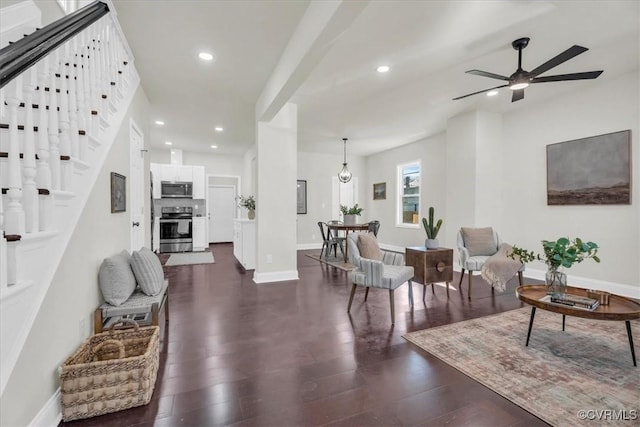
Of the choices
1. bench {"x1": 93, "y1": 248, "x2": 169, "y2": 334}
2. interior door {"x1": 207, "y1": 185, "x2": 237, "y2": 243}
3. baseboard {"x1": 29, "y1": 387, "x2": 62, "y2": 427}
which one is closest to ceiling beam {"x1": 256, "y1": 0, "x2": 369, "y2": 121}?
bench {"x1": 93, "y1": 248, "x2": 169, "y2": 334}

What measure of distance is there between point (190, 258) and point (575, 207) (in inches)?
287

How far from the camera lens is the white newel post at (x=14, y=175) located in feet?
3.81

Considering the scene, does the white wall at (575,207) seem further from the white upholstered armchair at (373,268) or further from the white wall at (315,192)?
the white wall at (315,192)

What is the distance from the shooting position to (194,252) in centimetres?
758

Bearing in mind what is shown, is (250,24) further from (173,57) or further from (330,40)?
(173,57)

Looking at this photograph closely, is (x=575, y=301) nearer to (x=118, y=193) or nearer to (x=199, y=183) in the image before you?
(x=118, y=193)

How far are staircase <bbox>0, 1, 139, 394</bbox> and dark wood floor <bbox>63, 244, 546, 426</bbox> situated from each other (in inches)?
35.0

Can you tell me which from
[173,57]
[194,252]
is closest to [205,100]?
[173,57]

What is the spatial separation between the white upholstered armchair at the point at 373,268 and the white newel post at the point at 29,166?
2.56 meters

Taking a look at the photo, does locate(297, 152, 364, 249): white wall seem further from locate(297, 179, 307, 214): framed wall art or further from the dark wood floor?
the dark wood floor

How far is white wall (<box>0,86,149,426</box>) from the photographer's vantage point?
132 cm

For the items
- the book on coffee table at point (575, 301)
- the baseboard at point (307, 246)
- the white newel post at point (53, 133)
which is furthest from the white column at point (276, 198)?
the baseboard at point (307, 246)

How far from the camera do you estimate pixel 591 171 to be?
13.1 feet

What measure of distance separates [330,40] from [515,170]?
4.32 m
